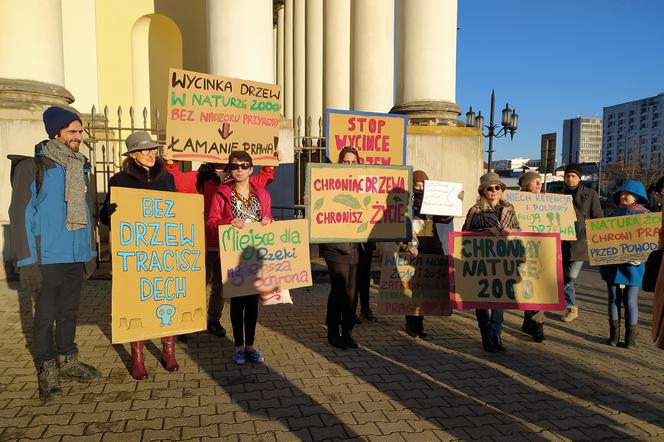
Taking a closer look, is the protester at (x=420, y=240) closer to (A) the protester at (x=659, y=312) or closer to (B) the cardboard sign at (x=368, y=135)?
(B) the cardboard sign at (x=368, y=135)

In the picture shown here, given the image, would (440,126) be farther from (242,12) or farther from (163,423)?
(163,423)

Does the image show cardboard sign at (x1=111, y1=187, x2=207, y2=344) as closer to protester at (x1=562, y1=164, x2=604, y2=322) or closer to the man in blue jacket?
the man in blue jacket

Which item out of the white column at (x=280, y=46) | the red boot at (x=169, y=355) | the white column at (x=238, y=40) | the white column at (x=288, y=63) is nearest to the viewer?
the red boot at (x=169, y=355)

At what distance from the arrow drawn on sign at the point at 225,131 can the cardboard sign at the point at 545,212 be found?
3368 millimetres

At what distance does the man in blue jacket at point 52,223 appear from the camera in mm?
3701

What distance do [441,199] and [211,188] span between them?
8.12 feet

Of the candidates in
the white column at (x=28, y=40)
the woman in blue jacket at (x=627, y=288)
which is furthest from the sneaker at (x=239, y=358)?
the white column at (x=28, y=40)

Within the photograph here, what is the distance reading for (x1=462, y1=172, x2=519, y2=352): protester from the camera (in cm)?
503

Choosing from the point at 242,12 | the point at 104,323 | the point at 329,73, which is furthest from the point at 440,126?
the point at 329,73

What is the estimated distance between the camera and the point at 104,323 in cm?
586

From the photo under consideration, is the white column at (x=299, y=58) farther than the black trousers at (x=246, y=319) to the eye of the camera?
Result: Yes

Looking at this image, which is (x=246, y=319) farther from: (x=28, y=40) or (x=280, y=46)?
(x=280, y=46)

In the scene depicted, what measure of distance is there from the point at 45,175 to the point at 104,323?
8.65 feet

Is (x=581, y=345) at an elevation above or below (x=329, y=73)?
below
